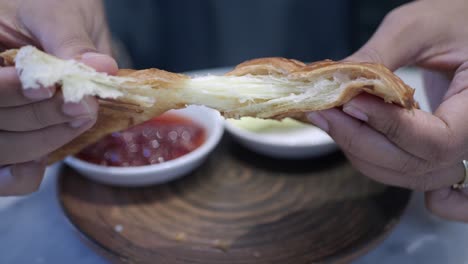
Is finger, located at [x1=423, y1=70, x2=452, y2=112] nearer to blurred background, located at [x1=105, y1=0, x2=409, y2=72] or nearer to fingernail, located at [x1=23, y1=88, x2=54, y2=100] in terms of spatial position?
fingernail, located at [x1=23, y1=88, x2=54, y2=100]

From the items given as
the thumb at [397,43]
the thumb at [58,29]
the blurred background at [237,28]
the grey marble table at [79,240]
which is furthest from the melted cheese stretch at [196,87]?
the blurred background at [237,28]

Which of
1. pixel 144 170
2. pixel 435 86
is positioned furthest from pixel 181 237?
pixel 435 86

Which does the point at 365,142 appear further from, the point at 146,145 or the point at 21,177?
the point at 21,177

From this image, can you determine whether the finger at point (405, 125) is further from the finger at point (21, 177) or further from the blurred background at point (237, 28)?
the blurred background at point (237, 28)

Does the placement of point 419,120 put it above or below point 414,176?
above

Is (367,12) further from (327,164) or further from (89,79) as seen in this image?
(89,79)

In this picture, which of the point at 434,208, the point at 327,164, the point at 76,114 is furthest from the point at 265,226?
the point at 76,114
